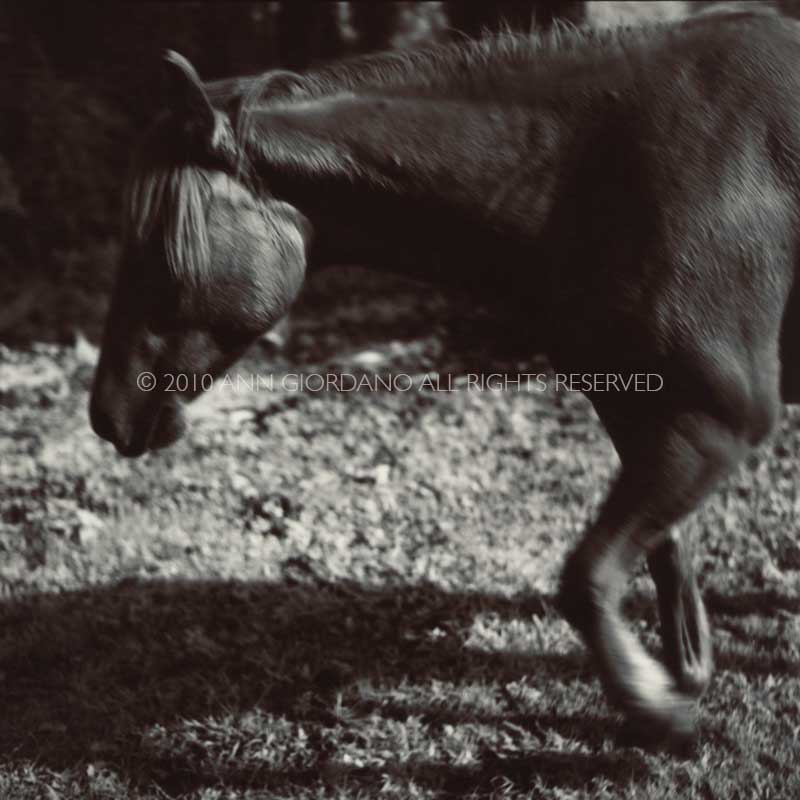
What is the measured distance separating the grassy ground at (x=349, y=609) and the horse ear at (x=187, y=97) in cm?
191

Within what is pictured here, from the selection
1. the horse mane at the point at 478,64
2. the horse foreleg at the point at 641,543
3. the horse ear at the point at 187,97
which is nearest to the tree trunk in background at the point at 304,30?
the horse mane at the point at 478,64

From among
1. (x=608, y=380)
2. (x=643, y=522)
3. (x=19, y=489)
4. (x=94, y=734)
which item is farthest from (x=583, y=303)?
(x=19, y=489)

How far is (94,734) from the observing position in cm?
354

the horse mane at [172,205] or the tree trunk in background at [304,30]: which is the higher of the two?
the horse mane at [172,205]

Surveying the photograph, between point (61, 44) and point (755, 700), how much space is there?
8.24 meters

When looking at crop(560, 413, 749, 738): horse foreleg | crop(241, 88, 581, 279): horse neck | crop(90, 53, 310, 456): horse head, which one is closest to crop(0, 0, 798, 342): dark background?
crop(90, 53, 310, 456): horse head

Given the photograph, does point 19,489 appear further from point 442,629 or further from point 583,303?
point 583,303

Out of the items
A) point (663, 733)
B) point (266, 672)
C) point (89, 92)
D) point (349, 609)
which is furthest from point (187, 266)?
point (89, 92)

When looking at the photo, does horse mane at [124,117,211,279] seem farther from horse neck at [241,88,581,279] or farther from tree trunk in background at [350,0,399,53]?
tree trunk in background at [350,0,399,53]

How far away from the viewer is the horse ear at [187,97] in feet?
8.11

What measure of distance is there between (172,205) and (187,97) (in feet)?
0.87

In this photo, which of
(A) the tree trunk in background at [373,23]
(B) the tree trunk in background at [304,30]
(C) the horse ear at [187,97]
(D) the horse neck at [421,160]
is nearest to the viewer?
(C) the horse ear at [187,97]

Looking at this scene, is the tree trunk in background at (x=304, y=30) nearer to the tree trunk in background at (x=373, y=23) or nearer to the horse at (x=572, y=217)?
the tree trunk in background at (x=373, y=23)

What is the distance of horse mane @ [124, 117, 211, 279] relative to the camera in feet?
8.74
